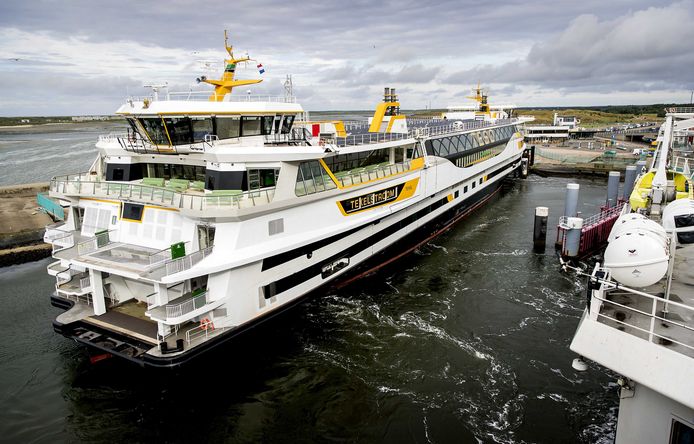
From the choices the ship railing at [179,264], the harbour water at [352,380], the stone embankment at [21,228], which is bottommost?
the harbour water at [352,380]

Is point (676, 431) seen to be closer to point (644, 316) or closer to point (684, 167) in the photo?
point (644, 316)

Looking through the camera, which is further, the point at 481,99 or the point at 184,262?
the point at 481,99

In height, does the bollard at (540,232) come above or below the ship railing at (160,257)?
below

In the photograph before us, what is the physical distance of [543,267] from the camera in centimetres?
2091

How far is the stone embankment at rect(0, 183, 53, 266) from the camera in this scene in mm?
23891

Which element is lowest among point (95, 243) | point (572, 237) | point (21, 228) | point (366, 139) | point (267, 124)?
point (21, 228)

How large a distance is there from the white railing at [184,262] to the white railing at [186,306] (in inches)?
34.0


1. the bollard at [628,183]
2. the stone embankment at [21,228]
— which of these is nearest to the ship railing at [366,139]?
the bollard at [628,183]

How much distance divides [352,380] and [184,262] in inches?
231

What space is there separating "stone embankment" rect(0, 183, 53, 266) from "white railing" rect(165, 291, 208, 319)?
17946mm

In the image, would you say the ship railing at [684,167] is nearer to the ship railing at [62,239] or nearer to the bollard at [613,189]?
the bollard at [613,189]

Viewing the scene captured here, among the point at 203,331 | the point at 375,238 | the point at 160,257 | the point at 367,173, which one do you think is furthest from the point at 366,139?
the point at 203,331

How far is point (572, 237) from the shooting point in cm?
2120

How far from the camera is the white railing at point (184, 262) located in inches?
452
